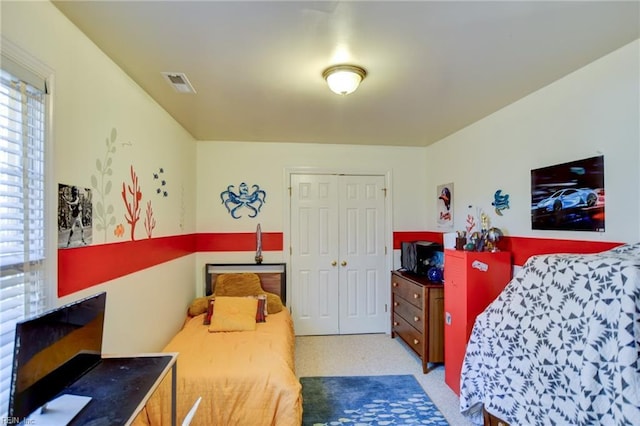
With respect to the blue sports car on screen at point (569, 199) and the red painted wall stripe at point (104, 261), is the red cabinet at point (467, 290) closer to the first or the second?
the blue sports car on screen at point (569, 199)

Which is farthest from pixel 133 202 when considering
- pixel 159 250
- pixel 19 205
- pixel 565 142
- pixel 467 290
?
pixel 565 142

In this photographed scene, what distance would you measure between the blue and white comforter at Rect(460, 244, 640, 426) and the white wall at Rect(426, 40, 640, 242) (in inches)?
14.9

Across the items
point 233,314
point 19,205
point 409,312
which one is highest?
point 19,205

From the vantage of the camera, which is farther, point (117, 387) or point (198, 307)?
point (198, 307)

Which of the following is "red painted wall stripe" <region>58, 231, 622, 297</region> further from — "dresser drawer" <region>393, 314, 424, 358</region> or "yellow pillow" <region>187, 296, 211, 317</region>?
"dresser drawer" <region>393, 314, 424, 358</region>

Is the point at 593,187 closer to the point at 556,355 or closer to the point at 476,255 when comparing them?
the point at 476,255

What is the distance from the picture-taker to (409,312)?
3385mm

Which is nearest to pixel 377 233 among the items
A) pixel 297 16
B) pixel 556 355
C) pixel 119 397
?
pixel 556 355

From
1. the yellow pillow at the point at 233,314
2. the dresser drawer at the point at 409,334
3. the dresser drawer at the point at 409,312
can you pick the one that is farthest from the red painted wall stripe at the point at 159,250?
the dresser drawer at the point at 409,334

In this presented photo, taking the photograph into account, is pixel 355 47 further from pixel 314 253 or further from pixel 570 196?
pixel 314 253

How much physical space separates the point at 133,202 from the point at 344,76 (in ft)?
5.58

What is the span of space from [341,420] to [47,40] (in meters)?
2.81

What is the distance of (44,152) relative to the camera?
4.60 ft

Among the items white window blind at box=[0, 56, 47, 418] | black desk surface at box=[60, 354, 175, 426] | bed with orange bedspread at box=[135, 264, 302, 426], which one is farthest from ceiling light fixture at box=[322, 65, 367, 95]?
bed with orange bedspread at box=[135, 264, 302, 426]
